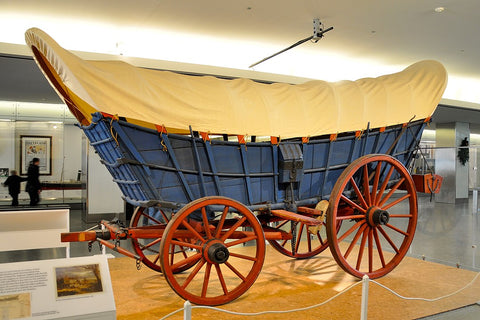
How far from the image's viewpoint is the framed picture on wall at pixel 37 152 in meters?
8.69

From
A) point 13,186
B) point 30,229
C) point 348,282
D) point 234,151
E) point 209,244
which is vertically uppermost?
point 234,151

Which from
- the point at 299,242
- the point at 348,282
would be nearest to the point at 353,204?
the point at 348,282

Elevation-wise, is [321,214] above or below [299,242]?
above

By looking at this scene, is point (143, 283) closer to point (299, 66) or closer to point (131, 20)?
point (131, 20)

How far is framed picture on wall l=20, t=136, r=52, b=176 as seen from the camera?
342 inches

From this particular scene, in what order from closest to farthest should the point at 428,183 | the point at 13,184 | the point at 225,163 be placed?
1. the point at 225,163
2. the point at 428,183
3. the point at 13,184

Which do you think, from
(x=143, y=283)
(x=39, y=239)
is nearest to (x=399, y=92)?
(x=143, y=283)

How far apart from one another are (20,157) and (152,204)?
6381 millimetres

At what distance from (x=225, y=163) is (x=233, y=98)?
628 millimetres

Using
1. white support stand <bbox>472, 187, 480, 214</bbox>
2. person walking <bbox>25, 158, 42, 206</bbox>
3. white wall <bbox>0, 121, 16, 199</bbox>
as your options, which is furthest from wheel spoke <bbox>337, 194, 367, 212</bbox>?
white wall <bbox>0, 121, 16, 199</bbox>

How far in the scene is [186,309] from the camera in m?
2.19

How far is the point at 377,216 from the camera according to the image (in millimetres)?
4254

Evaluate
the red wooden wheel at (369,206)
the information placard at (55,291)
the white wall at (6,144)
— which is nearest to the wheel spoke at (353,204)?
the red wooden wheel at (369,206)

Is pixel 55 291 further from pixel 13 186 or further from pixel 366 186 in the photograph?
pixel 13 186
